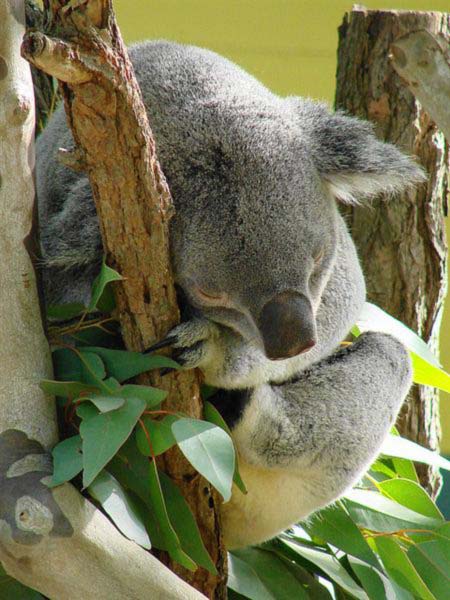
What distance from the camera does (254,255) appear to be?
5.98 ft

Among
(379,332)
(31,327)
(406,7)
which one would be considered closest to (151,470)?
(31,327)

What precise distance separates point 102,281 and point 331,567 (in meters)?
1.25

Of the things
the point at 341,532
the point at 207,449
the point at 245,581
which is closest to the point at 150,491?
the point at 207,449

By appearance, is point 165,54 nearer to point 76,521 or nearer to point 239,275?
point 239,275

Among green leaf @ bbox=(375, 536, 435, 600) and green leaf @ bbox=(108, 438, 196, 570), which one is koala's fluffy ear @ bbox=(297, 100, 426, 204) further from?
green leaf @ bbox=(375, 536, 435, 600)

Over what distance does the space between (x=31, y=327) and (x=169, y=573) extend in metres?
0.53

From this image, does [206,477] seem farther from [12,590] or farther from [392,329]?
[392,329]

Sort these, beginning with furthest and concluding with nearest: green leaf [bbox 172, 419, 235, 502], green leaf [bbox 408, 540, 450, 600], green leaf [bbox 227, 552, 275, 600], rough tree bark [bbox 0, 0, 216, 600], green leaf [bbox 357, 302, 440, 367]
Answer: green leaf [bbox 357, 302, 440, 367], green leaf [bbox 408, 540, 450, 600], green leaf [bbox 227, 552, 275, 600], green leaf [bbox 172, 419, 235, 502], rough tree bark [bbox 0, 0, 216, 600]

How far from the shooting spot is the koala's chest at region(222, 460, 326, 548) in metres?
2.15

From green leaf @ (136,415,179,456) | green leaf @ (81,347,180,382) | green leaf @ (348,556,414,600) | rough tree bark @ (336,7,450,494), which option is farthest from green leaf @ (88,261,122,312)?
rough tree bark @ (336,7,450,494)

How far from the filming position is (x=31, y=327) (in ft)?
5.87

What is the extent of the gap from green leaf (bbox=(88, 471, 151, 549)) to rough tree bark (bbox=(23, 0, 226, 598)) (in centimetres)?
15

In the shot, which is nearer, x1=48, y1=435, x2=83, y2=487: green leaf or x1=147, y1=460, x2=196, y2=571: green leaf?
x1=48, y1=435, x2=83, y2=487: green leaf

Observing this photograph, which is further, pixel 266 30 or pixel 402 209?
pixel 266 30
